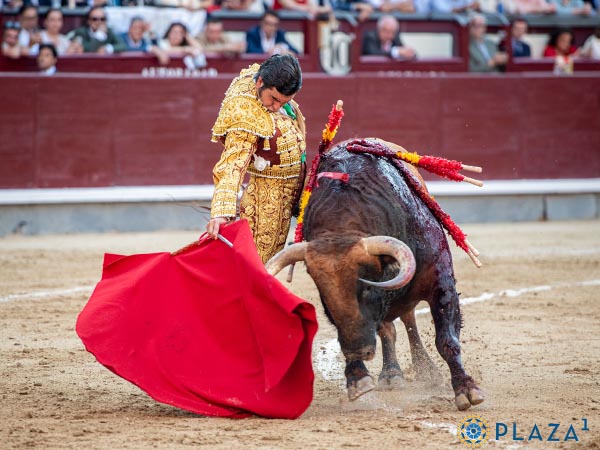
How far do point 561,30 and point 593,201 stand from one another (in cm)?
169

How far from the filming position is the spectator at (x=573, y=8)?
35.0 feet

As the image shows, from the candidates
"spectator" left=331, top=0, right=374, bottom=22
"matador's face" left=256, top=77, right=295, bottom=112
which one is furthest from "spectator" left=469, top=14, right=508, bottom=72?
"matador's face" left=256, top=77, right=295, bottom=112

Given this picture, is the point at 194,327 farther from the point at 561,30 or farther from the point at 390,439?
the point at 561,30

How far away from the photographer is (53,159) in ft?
28.0

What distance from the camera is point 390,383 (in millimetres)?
4195

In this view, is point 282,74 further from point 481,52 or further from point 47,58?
point 481,52

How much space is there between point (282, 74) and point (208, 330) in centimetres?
89

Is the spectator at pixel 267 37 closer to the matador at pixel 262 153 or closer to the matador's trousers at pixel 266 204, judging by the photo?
the matador at pixel 262 153

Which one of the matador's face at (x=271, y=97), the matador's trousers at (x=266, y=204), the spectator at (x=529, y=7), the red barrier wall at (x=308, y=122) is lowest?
the red barrier wall at (x=308, y=122)

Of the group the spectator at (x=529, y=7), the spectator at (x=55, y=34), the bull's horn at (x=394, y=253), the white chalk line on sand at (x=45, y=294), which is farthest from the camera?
the spectator at (x=529, y=7)

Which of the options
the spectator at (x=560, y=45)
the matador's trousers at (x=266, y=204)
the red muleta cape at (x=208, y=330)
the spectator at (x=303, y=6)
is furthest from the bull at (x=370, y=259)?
the spectator at (x=560, y=45)

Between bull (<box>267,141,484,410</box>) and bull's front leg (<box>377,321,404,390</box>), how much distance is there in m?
0.40

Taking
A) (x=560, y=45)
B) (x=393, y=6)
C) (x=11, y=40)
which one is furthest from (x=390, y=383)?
(x=560, y=45)

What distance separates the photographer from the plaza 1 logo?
3250 millimetres
